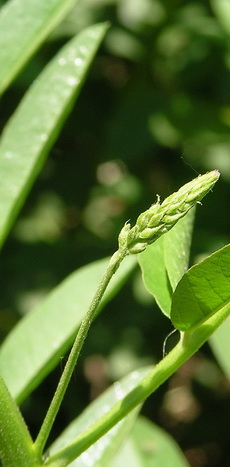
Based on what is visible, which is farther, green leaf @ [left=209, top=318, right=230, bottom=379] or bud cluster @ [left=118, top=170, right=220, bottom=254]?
green leaf @ [left=209, top=318, right=230, bottom=379]

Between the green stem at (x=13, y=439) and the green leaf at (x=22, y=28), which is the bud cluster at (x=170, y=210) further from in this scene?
the green leaf at (x=22, y=28)

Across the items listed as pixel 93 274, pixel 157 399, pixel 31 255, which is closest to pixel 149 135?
pixel 31 255

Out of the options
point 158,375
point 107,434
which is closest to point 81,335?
point 158,375

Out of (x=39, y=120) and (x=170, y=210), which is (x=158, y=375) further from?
(x=39, y=120)

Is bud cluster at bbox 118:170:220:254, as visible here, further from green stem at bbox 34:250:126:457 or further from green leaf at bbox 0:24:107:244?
green leaf at bbox 0:24:107:244

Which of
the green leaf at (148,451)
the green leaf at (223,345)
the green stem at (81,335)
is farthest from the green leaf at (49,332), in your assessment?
the green stem at (81,335)

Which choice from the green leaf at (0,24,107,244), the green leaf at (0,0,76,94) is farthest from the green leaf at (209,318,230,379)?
the green leaf at (0,0,76,94)

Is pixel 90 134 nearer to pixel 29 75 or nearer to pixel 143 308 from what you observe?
pixel 29 75
